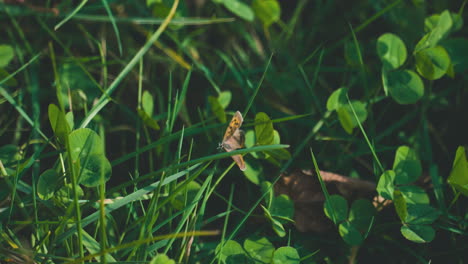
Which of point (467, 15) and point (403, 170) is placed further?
point (467, 15)

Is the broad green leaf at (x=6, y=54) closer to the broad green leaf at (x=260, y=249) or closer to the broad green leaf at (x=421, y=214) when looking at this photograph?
the broad green leaf at (x=260, y=249)

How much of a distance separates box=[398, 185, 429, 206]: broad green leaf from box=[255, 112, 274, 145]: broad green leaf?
1.27 ft

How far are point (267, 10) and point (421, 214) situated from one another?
0.88 metres

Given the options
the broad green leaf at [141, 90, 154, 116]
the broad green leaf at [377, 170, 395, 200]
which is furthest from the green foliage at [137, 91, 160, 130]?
the broad green leaf at [377, 170, 395, 200]

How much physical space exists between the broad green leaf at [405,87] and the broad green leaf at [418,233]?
38cm

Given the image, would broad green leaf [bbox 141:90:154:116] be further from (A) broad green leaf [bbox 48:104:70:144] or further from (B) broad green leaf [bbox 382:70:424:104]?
(B) broad green leaf [bbox 382:70:424:104]

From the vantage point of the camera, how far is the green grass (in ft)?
3.12

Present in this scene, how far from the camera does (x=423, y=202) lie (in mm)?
1083

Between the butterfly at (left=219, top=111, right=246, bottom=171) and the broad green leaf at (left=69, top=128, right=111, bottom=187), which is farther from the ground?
the broad green leaf at (left=69, top=128, right=111, bottom=187)

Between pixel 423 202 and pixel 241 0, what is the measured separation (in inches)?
37.7

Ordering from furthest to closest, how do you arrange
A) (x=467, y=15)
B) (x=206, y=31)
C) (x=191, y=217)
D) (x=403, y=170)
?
Result: (x=206, y=31)
(x=467, y=15)
(x=403, y=170)
(x=191, y=217)

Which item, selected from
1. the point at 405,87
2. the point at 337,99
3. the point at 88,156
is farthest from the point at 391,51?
the point at 88,156

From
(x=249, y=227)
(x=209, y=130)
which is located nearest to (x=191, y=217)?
(x=249, y=227)

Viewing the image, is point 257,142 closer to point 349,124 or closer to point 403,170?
point 349,124
